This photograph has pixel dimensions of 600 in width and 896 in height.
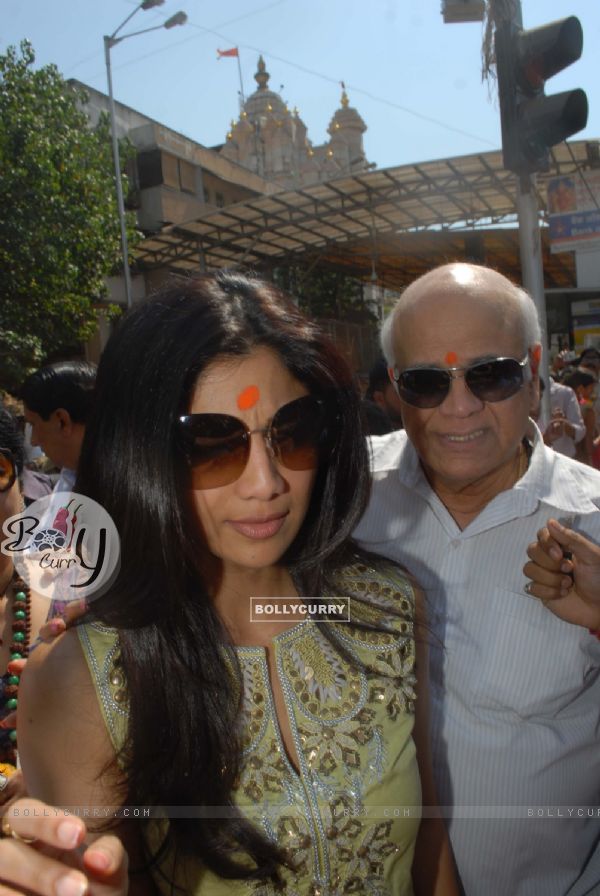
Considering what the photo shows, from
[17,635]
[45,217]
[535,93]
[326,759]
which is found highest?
[45,217]

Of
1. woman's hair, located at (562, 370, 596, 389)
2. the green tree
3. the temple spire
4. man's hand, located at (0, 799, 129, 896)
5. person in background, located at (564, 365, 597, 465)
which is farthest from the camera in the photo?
the temple spire

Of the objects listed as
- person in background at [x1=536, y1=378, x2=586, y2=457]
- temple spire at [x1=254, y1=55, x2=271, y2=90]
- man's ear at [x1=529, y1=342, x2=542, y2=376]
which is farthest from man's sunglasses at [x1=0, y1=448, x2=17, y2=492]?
temple spire at [x1=254, y1=55, x2=271, y2=90]

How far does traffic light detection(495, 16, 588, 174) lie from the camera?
3.12m

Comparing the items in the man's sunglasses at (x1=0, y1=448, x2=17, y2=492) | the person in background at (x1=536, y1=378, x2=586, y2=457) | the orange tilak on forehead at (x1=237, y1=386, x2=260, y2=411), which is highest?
the orange tilak on forehead at (x1=237, y1=386, x2=260, y2=411)

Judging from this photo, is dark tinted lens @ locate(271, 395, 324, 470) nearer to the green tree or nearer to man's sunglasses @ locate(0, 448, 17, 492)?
man's sunglasses @ locate(0, 448, 17, 492)

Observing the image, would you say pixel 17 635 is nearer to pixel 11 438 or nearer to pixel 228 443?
pixel 11 438

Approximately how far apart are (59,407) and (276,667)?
1.81m

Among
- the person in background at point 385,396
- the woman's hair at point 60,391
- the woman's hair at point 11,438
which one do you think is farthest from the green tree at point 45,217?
the woman's hair at point 11,438

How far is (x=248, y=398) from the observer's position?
4.25 feet

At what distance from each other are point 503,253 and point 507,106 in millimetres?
16593

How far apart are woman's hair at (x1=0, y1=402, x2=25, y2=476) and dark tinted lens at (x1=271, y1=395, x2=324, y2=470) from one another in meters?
0.85

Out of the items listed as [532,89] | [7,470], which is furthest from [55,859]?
[532,89]

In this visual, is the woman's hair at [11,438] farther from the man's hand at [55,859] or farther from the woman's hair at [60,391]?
the man's hand at [55,859]

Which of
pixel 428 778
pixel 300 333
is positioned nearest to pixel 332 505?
pixel 300 333
